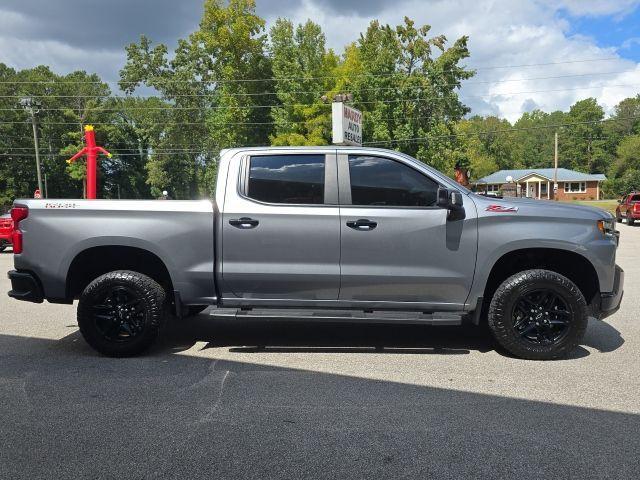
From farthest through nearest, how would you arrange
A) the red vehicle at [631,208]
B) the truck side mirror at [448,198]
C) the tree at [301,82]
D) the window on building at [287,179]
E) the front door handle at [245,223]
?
the tree at [301,82], the red vehicle at [631,208], the window on building at [287,179], the front door handle at [245,223], the truck side mirror at [448,198]

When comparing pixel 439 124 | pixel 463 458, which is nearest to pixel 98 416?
pixel 463 458

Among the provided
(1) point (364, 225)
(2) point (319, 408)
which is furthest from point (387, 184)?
(2) point (319, 408)

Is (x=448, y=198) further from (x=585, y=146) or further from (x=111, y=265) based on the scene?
(x=585, y=146)

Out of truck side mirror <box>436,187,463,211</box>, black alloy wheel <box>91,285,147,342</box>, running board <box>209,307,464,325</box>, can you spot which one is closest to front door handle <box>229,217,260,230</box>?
running board <box>209,307,464,325</box>

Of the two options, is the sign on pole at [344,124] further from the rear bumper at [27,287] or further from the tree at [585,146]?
the tree at [585,146]

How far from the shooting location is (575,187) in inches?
3130

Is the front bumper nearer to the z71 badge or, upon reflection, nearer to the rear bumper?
the z71 badge

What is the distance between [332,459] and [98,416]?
1784 millimetres

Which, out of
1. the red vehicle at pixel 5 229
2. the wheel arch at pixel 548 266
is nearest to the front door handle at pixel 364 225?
the wheel arch at pixel 548 266

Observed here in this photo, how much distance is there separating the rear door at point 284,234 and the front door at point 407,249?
0.47ft

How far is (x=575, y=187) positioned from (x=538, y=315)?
Result: 8355 centimetres

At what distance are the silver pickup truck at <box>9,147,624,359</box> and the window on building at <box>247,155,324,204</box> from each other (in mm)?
11

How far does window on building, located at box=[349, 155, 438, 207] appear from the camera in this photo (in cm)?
498

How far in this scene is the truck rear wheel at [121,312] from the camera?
5055 mm
